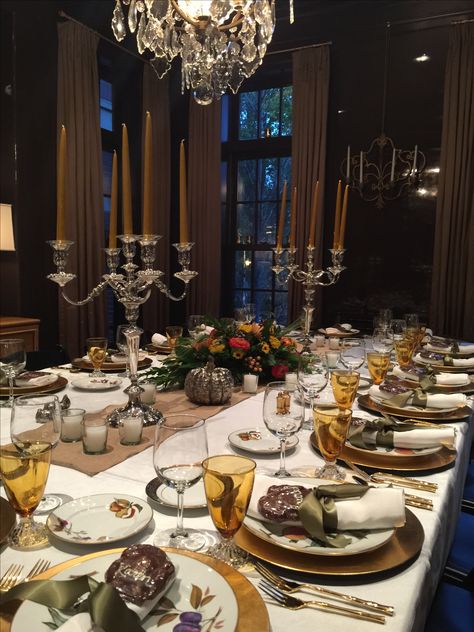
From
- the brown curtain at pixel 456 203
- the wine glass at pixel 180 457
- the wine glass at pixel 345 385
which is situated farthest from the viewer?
the brown curtain at pixel 456 203

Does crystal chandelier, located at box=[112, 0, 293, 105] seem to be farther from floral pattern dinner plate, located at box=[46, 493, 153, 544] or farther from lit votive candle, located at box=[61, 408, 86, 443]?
floral pattern dinner plate, located at box=[46, 493, 153, 544]

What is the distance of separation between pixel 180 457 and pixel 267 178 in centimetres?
453

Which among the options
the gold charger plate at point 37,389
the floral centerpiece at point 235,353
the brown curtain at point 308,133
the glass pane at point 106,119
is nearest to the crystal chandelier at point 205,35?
the floral centerpiece at point 235,353

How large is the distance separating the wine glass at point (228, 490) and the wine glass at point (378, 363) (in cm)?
105

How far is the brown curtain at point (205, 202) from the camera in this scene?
5.05 metres

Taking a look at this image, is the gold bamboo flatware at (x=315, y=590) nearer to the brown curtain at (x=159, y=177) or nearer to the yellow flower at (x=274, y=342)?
the yellow flower at (x=274, y=342)

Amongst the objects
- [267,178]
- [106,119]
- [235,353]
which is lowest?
[235,353]

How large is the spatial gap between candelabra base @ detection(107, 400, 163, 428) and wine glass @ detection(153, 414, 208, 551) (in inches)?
24.1

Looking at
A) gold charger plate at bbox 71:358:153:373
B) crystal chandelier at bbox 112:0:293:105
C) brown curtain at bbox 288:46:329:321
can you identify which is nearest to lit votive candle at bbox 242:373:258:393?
gold charger plate at bbox 71:358:153:373

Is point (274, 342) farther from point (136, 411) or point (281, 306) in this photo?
point (281, 306)

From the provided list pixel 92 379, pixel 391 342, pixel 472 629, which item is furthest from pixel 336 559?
pixel 391 342

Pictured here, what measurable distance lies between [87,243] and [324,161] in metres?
2.16

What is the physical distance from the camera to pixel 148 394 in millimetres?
1644

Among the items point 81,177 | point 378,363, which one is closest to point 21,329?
point 81,177
